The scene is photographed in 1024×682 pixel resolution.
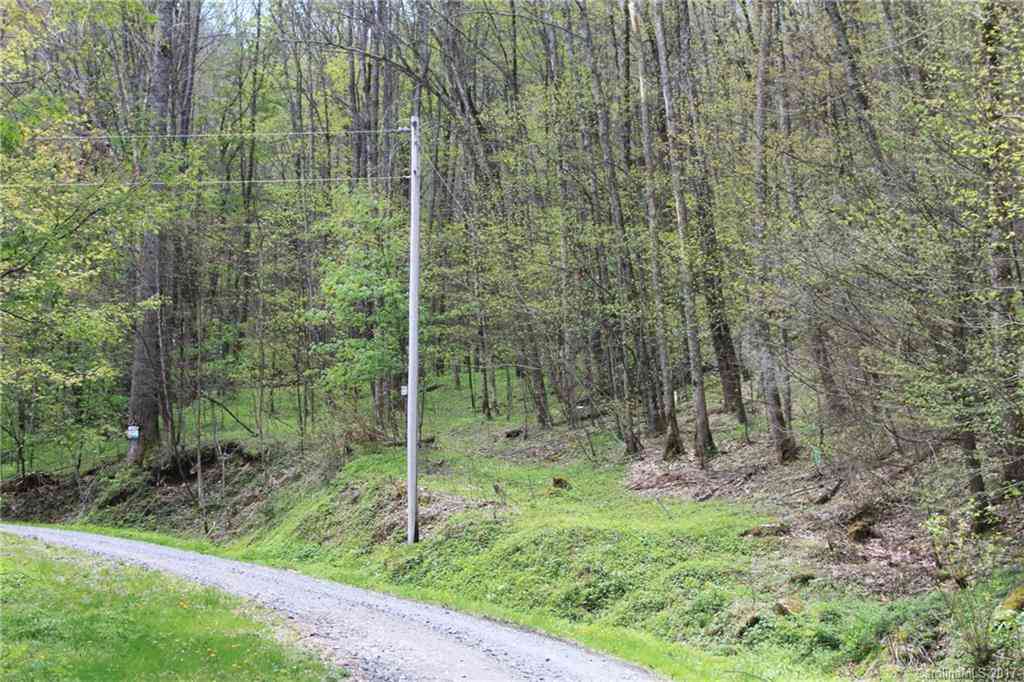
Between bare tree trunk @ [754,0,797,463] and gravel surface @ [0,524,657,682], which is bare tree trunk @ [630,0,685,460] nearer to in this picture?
bare tree trunk @ [754,0,797,463]

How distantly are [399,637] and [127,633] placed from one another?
9.65 feet

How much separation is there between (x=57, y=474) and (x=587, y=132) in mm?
19120

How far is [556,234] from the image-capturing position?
2058cm

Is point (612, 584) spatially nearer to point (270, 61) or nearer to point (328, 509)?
point (328, 509)

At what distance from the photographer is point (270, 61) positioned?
32938 mm

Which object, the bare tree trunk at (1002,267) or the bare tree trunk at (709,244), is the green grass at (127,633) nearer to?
the bare tree trunk at (1002,267)

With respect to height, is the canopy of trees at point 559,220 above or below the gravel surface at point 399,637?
above

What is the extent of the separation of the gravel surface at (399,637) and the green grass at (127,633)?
67cm

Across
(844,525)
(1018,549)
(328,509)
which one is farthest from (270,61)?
(1018,549)

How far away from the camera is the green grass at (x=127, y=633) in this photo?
271 inches

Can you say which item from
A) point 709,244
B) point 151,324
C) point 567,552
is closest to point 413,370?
point 567,552

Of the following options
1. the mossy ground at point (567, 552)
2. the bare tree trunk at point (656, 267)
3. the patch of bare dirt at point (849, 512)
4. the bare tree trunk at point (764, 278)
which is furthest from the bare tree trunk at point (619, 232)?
the bare tree trunk at point (764, 278)

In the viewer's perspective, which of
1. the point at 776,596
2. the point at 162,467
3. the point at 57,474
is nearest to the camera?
the point at 776,596

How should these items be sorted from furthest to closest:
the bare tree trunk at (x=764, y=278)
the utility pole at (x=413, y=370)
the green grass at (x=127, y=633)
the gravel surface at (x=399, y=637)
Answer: the utility pole at (x=413, y=370), the bare tree trunk at (x=764, y=278), the gravel surface at (x=399, y=637), the green grass at (x=127, y=633)
